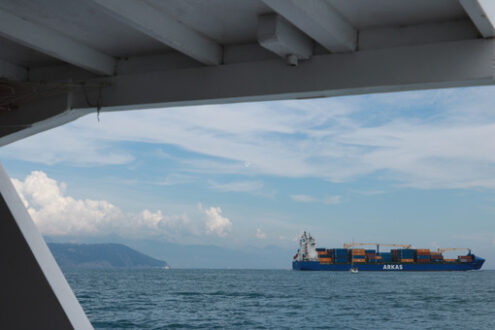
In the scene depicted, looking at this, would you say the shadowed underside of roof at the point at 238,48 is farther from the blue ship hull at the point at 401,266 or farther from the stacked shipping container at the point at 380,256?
the stacked shipping container at the point at 380,256

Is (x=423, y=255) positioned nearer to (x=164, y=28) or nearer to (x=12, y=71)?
(x=12, y=71)

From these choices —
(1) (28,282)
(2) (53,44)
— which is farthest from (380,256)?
(1) (28,282)

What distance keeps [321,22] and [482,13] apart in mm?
1142

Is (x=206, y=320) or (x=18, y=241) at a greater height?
(x=18, y=241)

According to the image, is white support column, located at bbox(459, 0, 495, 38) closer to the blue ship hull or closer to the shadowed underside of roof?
the shadowed underside of roof

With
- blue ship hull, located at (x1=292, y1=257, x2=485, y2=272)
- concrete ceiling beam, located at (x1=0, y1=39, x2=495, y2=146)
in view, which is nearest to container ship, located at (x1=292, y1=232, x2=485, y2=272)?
blue ship hull, located at (x1=292, y1=257, x2=485, y2=272)

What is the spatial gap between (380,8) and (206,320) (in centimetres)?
3976

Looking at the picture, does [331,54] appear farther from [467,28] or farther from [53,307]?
[53,307]

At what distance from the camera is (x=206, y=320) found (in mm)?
41750

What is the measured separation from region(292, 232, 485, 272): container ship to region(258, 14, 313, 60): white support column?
91.1 m

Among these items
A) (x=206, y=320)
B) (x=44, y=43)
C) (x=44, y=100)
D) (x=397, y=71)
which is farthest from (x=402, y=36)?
(x=206, y=320)

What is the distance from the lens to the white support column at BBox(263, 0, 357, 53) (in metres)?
3.95

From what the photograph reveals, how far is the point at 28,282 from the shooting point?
12.6 feet

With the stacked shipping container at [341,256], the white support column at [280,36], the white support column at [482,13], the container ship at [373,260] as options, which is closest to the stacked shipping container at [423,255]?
the container ship at [373,260]
